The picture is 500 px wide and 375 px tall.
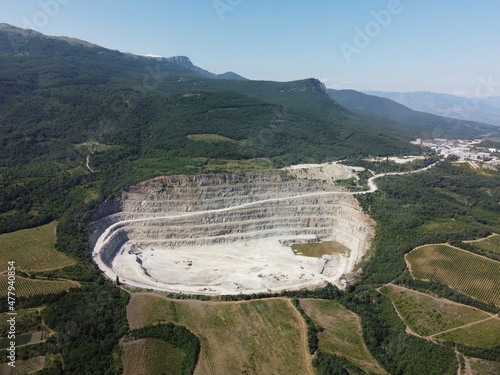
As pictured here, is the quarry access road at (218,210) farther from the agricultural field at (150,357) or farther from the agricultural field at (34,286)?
the agricultural field at (150,357)

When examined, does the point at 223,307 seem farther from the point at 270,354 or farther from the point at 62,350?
the point at 62,350

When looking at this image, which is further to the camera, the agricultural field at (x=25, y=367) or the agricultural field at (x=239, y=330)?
the agricultural field at (x=239, y=330)

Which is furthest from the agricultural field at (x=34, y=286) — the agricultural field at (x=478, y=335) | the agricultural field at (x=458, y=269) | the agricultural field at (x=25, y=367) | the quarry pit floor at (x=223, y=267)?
the agricultural field at (x=458, y=269)

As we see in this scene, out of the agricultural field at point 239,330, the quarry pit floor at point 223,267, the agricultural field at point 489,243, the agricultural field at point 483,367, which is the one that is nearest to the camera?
the agricultural field at point 483,367

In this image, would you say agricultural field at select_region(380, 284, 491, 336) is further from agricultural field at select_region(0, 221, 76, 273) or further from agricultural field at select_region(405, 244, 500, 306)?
agricultural field at select_region(0, 221, 76, 273)

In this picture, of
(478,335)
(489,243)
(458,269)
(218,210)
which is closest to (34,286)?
(218,210)

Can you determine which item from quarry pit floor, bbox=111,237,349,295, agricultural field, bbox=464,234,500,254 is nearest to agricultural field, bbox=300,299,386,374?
quarry pit floor, bbox=111,237,349,295
